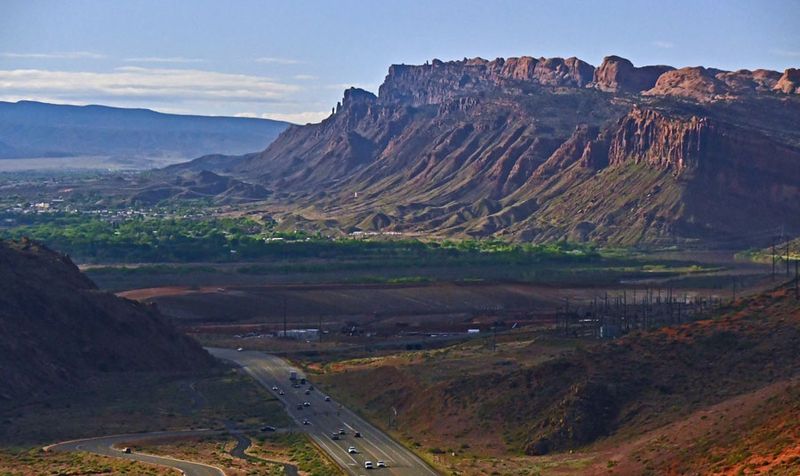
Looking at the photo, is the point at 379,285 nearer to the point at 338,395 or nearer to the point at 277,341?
the point at 277,341

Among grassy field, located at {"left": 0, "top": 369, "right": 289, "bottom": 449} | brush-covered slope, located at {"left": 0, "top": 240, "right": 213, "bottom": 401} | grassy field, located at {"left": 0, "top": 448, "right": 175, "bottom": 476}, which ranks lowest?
grassy field, located at {"left": 0, "top": 369, "right": 289, "bottom": 449}

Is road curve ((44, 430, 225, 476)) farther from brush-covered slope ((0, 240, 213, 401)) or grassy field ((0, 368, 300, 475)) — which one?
brush-covered slope ((0, 240, 213, 401))

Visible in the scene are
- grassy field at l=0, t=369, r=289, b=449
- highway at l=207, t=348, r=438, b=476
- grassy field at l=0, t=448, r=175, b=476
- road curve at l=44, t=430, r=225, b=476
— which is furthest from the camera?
grassy field at l=0, t=369, r=289, b=449

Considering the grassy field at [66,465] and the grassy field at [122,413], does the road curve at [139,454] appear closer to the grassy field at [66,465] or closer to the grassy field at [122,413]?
the grassy field at [66,465]

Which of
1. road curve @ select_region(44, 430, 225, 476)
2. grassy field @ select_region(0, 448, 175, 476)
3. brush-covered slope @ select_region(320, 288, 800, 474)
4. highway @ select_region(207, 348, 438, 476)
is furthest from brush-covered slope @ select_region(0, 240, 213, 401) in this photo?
brush-covered slope @ select_region(320, 288, 800, 474)

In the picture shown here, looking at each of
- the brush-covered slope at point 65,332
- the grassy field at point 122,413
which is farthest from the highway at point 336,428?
the brush-covered slope at point 65,332

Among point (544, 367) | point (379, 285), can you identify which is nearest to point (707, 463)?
point (544, 367)

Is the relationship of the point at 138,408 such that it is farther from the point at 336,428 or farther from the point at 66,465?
the point at 66,465
